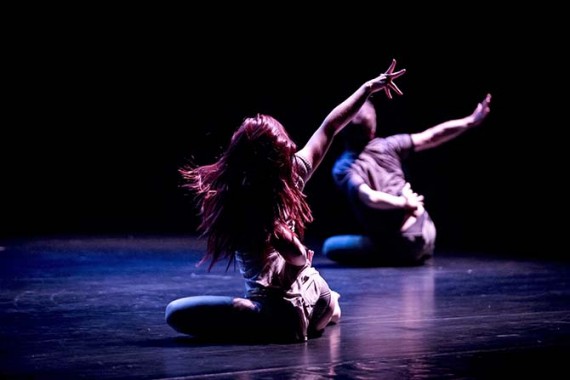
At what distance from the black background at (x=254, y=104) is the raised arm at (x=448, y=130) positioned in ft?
4.29

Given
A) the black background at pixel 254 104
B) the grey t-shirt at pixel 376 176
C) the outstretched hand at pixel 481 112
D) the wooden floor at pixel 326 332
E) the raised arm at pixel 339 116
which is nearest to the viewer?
the wooden floor at pixel 326 332

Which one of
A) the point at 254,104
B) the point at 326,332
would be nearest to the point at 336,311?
the point at 326,332

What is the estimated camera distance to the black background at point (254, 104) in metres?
7.85

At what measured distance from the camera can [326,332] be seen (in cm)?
355

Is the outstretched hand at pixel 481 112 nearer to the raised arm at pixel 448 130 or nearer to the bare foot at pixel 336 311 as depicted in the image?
the raised arm at pixel 448 130

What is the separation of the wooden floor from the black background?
186cm

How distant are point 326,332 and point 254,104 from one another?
225 inches

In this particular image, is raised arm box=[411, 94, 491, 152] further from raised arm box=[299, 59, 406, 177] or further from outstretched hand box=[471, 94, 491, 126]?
raised arm box=[299, 59, 406, 177]

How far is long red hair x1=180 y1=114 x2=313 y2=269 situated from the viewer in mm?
3152

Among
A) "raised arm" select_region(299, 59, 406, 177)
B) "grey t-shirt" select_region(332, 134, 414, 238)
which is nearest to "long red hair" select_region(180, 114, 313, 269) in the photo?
"raised arm" select_region(299, 59, 406, 177)

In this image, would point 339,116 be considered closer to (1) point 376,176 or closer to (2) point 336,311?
(2) point 336,311

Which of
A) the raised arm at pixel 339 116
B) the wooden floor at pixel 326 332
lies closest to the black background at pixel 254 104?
the wooden floor at pixel 326 332

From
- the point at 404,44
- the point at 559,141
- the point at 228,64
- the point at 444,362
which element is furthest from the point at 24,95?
the point at 444,362

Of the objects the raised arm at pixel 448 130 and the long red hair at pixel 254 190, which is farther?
the raised arm at pixel 448 130
